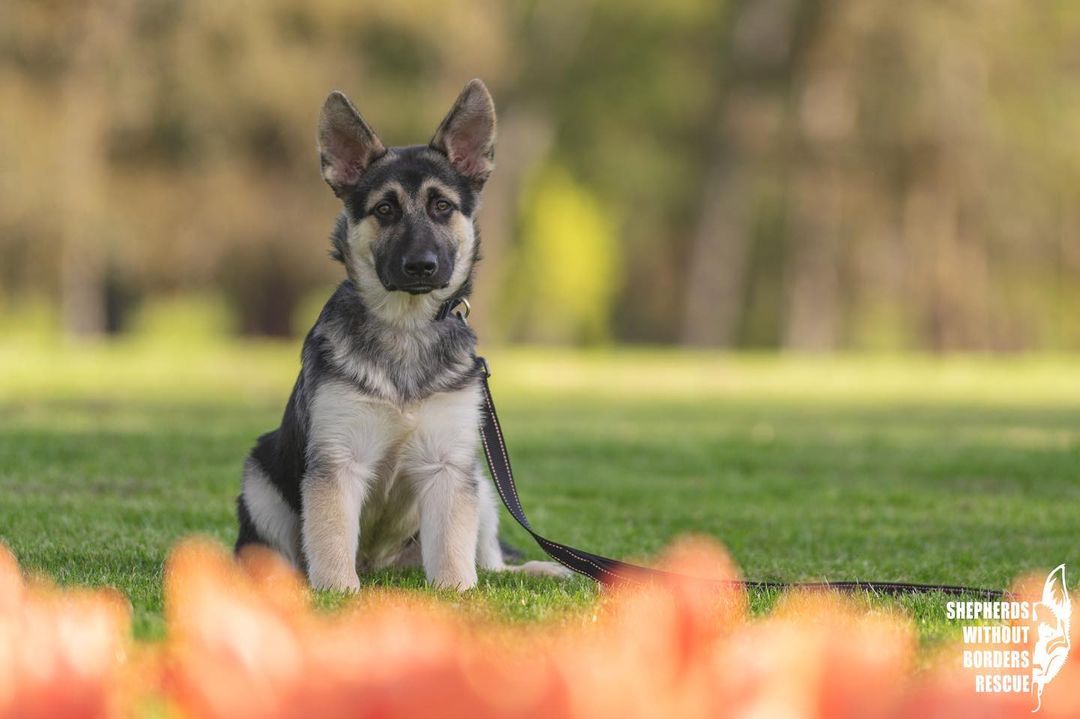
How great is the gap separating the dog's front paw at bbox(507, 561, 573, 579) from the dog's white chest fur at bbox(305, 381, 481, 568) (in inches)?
25.4

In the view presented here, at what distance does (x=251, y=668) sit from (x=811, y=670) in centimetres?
53

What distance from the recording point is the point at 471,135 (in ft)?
19.5

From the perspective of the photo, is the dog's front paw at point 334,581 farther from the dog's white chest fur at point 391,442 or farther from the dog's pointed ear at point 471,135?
the dog's pointed ear at point 471,135

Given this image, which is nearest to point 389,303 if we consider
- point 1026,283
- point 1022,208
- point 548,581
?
point 548,581

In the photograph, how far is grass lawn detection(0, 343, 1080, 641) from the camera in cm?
613

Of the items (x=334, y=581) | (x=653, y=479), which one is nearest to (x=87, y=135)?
(x=653, y=479)

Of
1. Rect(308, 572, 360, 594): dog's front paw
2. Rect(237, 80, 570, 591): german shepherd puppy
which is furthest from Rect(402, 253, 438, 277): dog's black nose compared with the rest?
Rect(308, 572, 360, 594): dog's front paw

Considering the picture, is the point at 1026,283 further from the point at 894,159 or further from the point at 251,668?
the point at 251,668

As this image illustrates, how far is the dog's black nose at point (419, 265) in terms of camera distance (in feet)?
17.8

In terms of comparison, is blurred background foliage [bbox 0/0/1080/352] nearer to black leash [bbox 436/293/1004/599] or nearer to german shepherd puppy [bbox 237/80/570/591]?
german shepherd puppy [bbox 237/80/570/591]

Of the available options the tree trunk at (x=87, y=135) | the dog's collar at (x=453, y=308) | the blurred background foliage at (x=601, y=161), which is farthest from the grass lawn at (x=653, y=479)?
the blurred background foliage at (x=601, y=161)

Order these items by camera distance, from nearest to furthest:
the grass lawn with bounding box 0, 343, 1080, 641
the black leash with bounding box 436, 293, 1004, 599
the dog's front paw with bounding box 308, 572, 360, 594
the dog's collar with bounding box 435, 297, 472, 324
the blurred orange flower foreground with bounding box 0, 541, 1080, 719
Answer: the blurred orange flower foreground with bounding box 0, 541, 1080, 719 < the black leash with bounding box 436, 293, 1004, 599 < the dog's front paw with bounding box 308, 572, 360, 594 < the dog's collar with bounding box 435, 297, 472, 324 < the grass lawn with bounding box 0, 343, 1080, 641

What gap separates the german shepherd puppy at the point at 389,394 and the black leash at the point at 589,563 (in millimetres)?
103

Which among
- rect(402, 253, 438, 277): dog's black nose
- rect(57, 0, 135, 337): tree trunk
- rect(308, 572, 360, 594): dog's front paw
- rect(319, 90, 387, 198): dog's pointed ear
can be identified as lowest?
rect(308, 572, 360, 594): dog's front paw
